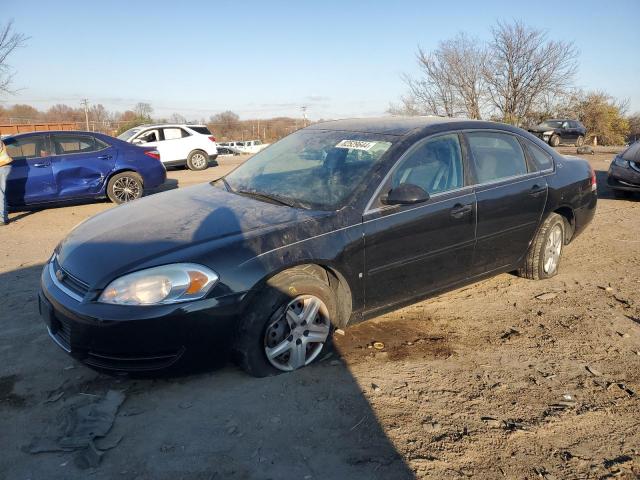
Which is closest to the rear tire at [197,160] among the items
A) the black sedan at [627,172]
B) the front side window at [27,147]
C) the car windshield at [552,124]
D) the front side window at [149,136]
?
the front side window at [149,136]

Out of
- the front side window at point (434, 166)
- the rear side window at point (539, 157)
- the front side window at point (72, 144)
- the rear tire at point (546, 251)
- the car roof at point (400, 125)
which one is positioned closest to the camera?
the front side window at point (434, 166)

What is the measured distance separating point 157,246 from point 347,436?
1.56 metres

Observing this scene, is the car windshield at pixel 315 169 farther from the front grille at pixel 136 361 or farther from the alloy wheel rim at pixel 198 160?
the alloy wheel rim at pixel 198 160

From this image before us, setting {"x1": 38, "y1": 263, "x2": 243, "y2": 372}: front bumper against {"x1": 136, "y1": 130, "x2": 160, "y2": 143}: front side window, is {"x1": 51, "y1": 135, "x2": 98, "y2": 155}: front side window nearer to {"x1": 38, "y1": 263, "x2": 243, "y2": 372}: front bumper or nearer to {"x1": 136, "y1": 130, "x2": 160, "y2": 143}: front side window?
{"x1": 136, "y1": 130, "x2": 160, "y2": 143}: front side window

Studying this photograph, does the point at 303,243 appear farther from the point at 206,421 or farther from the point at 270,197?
the point at 206,421

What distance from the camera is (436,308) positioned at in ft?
14.7

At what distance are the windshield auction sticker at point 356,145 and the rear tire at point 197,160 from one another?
12.7 m

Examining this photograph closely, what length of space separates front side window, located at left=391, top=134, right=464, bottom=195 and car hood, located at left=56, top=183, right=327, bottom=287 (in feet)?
2.83

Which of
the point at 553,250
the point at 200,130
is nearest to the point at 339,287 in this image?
the point at 553,250

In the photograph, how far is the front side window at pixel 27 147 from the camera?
8562 mm

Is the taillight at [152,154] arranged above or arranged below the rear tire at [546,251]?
above

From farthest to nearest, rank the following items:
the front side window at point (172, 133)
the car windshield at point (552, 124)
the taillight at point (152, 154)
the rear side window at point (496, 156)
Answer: the car windshield at point (552, 124) → the front side window at point (172, 133) → the taillight at point (152, 154) → the rear side window at point (496, 156)

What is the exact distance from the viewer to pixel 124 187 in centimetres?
945

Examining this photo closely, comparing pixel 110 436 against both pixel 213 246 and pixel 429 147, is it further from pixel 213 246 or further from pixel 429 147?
pixel 429 147
